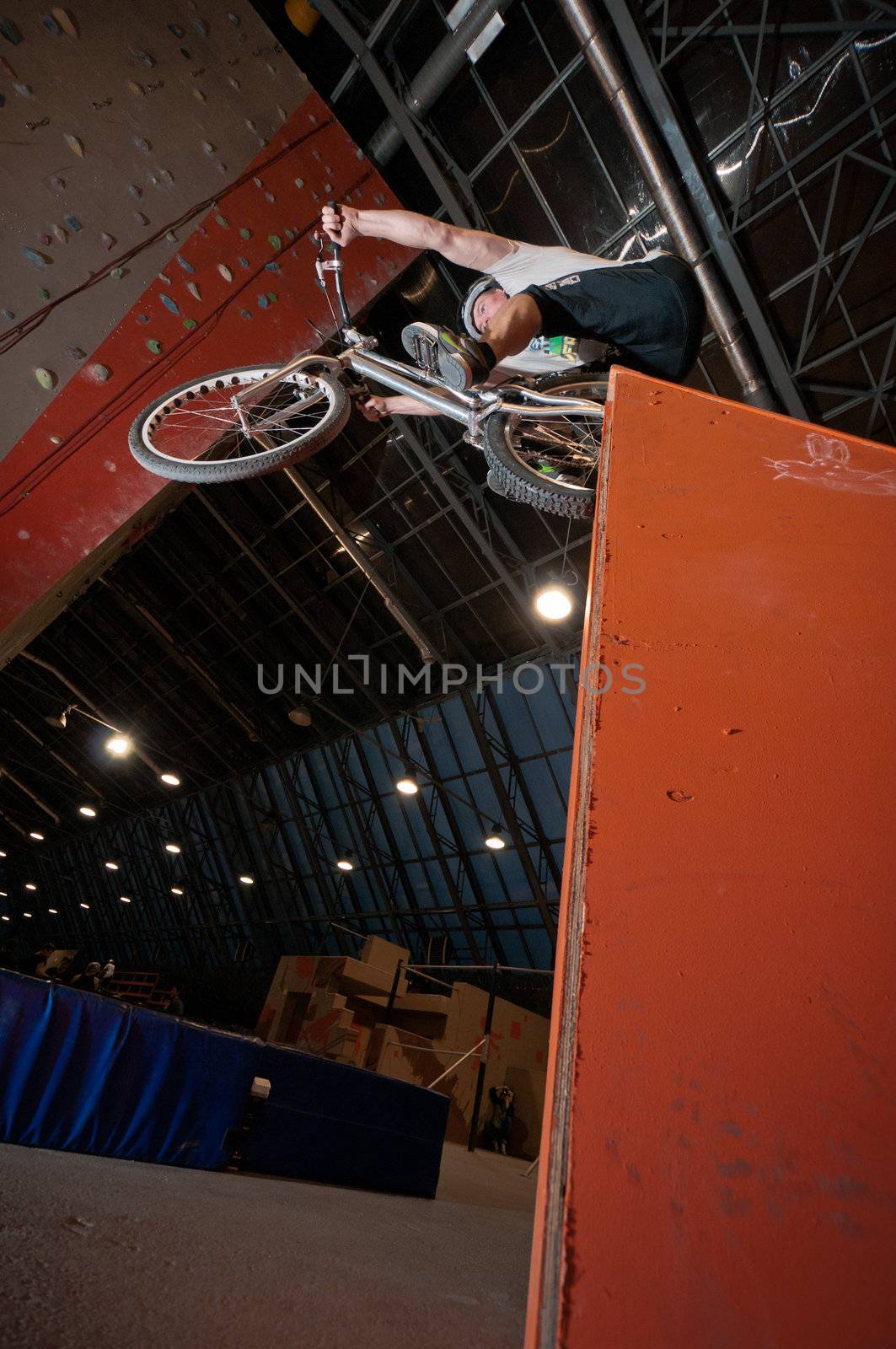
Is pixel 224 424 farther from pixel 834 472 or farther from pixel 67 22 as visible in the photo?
pixel 834 472

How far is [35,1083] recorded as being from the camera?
2852 mm

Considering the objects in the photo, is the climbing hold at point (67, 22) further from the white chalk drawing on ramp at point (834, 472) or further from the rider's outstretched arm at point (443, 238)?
the white chalk drawing on ramp at point (834, 472)

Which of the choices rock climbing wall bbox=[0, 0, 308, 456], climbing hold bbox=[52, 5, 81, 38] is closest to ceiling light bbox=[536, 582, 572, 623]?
rock climbing wall bbox=[0, 0, 308, 456]

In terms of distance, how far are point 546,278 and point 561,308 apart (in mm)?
300

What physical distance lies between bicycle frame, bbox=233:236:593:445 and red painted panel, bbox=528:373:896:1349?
1.78 meters

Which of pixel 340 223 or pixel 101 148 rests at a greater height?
pixel 101 148

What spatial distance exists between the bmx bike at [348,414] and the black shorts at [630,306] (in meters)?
0.33

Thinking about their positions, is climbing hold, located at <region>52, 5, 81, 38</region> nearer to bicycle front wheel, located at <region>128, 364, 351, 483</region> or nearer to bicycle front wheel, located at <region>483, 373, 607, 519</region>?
bicycle front wheel, located at <region>128, 364, 351, 483</region>

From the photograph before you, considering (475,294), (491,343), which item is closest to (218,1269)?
(491,343)

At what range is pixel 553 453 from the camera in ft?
11.6

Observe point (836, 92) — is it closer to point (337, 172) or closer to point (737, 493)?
point (337, 172)

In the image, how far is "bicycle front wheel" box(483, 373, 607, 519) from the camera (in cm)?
294

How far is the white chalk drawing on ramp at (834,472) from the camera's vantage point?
146cm

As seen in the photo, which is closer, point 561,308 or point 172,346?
point 561,308
